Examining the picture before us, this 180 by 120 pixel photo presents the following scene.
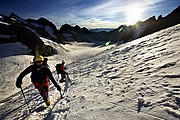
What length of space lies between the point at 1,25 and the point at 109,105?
4149 cm

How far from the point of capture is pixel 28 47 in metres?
34.8

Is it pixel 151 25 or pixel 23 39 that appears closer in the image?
pixel 23 39

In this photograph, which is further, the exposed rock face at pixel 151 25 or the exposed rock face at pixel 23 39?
the exposed rock face at pixel 151 25

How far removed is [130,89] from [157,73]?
4.73 feet

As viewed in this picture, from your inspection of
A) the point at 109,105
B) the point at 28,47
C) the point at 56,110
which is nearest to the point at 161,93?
the point at 109,105

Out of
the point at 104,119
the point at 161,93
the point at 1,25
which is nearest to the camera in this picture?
the point at 104,119

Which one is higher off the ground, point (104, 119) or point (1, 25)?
point (1, 25)

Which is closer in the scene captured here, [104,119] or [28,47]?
[104,119]

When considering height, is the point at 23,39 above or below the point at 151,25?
below

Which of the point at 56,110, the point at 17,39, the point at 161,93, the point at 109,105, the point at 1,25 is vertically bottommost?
the point at 56,110

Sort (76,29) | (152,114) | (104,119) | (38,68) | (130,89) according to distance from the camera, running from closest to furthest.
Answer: (152,114)
(104,119)
(130,89)
(38,68)
(76,29)

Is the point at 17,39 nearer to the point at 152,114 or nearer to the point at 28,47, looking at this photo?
the point at 28,47

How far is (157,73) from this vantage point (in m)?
6.38

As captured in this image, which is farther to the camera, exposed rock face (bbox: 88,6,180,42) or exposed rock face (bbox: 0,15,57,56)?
exposed rock face (bbox: 88,6,180,42)
